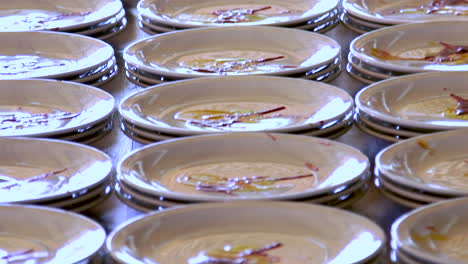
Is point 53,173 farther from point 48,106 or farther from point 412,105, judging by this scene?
point 412,105

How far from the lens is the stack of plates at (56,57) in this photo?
1365 mm

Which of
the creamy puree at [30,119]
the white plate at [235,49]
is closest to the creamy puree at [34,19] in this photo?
the white plate at [235,49]

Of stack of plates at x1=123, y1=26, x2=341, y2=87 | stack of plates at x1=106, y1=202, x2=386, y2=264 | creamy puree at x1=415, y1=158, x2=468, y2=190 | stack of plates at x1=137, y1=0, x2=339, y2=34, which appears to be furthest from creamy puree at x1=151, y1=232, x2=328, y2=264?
stack of plates at x1=137, y1=0, x2=339, y2=34

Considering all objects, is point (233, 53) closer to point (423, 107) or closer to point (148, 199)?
point (423, 107)

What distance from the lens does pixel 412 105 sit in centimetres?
125

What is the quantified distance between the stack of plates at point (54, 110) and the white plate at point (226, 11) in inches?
14.8

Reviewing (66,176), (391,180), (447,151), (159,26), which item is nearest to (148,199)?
(66,176)

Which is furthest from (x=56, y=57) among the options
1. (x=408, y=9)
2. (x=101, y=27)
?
(x=408, y=9)

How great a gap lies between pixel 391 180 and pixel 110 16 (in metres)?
0.82

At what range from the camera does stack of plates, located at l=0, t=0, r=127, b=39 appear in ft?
5.26

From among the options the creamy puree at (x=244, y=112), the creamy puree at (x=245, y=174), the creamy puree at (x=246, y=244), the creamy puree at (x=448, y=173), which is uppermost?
the creamy puree at (x=448, y=173)

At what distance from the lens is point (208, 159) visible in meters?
1.08

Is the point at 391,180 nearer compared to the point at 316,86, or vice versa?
the point at 391,180

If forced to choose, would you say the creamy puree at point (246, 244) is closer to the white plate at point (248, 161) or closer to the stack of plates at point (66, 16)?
the white plate at point (248, 161)
